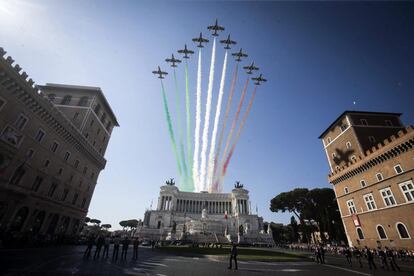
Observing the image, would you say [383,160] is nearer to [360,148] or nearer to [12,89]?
[360,148]

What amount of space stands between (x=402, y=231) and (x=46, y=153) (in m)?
53.8

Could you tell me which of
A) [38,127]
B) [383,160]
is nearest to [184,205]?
[38,127]

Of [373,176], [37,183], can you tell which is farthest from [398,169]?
[37,183]

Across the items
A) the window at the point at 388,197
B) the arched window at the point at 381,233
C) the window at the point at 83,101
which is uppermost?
the window at the point at 83,101

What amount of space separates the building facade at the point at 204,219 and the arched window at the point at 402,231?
29993mm

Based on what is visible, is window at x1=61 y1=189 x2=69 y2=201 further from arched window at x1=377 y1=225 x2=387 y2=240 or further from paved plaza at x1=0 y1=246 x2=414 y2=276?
arched window at x1=377 y1=225 x2=387 y2=240

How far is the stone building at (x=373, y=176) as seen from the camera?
27.8 metres

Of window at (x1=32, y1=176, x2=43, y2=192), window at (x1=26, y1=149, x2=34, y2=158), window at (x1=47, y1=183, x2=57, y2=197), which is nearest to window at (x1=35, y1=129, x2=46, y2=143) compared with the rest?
window at (x1=26, y1=149, x2=34, y2=158)

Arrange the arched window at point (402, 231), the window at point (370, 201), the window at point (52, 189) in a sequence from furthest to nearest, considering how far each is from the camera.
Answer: the window at point (52, 189) < the window at point (370, 201) < the arched window at point (402, 231)

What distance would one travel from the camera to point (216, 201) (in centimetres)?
9319

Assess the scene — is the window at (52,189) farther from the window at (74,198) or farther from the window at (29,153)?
the window at (29,153)

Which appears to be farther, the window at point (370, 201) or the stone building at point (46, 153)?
the window at point (370, 201)

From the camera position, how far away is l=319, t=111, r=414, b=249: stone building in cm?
2777

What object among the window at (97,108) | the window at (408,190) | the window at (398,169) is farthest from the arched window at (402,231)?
the window at (97,108)
